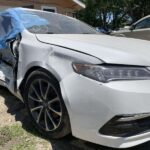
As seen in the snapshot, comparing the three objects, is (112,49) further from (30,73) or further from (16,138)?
(16,138)

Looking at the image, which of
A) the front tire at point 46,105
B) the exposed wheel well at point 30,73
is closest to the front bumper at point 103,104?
the front tire at point 46,105

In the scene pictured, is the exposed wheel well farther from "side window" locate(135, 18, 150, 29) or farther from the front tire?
"side window" locate(135, 18, 150, 29)

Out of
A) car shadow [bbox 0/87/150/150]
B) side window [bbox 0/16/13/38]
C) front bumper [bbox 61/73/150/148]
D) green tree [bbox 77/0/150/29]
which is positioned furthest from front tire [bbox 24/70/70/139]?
green tree [bbox 77/0/150/29]

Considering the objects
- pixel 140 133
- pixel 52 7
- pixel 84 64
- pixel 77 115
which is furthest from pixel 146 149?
pixel 52 7

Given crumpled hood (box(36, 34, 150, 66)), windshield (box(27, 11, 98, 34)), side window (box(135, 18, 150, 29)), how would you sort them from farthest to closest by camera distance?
side window (box(135, 18, 150, 29)), windshield (box(27, 11, 98, 34)), crumpled hood (box(36, 34, 150, 66))

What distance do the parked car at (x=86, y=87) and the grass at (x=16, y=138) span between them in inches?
6.8

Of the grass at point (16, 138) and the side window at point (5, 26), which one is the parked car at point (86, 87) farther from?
the side window at point (5, 26)

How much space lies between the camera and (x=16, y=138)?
417cm

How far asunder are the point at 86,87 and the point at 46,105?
0.80m

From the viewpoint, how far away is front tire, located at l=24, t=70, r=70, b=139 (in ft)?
12.3

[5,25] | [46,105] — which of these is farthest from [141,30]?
[46,105]

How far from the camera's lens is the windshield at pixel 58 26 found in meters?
4.78

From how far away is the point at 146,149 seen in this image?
3.97 meters

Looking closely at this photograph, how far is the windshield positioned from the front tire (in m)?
0.84
